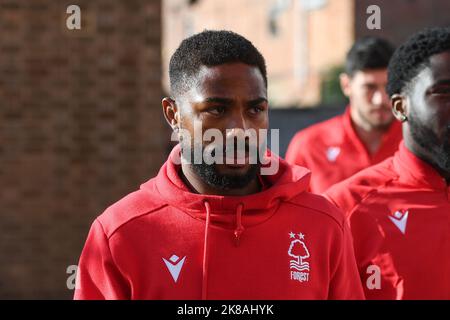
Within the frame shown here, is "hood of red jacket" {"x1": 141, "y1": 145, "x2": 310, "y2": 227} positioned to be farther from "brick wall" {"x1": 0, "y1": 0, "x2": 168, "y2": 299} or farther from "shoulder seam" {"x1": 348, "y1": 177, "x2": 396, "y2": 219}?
"brick wall" {"x1": 0, "y1": 0, "x2": 168, "y2": 299}

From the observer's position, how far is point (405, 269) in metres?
3.89

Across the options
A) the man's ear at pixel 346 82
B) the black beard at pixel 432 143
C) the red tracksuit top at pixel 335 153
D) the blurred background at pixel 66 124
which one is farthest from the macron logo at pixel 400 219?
the blurred background at pixel 66 124

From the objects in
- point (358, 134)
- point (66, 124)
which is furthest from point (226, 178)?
point (66, 124)

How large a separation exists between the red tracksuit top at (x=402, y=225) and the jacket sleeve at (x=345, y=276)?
47 centimetres

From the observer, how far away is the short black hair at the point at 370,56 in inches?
263

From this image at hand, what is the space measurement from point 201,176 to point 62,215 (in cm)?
460

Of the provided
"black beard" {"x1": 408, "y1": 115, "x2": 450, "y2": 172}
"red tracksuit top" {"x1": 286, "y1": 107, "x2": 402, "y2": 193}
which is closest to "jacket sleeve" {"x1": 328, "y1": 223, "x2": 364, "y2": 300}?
"black beard" {"x1": 408, "y1": 115, "x2": 450, "y2": 172}

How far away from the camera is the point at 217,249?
323cm

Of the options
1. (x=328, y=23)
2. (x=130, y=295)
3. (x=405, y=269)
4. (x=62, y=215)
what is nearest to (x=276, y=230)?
(x=130, y=295)

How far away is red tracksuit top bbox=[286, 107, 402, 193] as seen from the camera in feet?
20.9

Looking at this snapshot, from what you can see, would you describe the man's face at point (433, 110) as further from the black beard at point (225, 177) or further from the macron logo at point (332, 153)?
the macron logo at point (332, 153)

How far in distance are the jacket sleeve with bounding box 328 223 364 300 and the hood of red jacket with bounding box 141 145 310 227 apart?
0.84ft

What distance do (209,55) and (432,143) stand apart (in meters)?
1.24

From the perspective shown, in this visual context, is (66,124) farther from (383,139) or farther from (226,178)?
(226,178)
